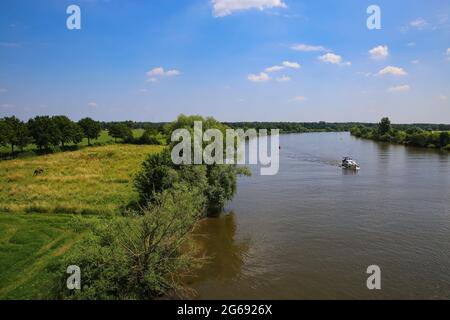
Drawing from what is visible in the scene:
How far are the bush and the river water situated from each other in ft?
8.70

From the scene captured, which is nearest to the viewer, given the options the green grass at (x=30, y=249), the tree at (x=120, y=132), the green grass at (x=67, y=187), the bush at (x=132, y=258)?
the bush at (x=132, y=258)

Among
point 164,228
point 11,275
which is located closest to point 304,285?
point 164,228

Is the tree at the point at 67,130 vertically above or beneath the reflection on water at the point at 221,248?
above

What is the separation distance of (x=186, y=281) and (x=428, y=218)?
73.8 ft

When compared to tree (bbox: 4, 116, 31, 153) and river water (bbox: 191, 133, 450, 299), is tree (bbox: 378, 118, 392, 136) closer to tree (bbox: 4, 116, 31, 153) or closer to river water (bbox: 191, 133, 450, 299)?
river water (bbox: 191, 133, 450, 299)

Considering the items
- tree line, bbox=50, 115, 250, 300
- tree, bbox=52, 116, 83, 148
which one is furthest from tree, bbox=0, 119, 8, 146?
tree line, bbox=50, 115, 250, 300

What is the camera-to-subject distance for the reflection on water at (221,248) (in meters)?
22.0

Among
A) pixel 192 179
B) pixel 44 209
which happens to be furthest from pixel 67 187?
pixel 192 179

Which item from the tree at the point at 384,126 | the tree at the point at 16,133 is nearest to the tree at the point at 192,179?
the tree at the point at 16,133

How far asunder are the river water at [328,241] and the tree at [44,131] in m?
52.4

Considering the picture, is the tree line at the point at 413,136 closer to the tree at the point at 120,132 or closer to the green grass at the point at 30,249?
the tree at the point at 120,132

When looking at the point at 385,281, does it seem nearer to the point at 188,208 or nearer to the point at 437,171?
the point at 188,208

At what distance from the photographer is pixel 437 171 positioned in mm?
57062

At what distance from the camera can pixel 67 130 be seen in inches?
3479
